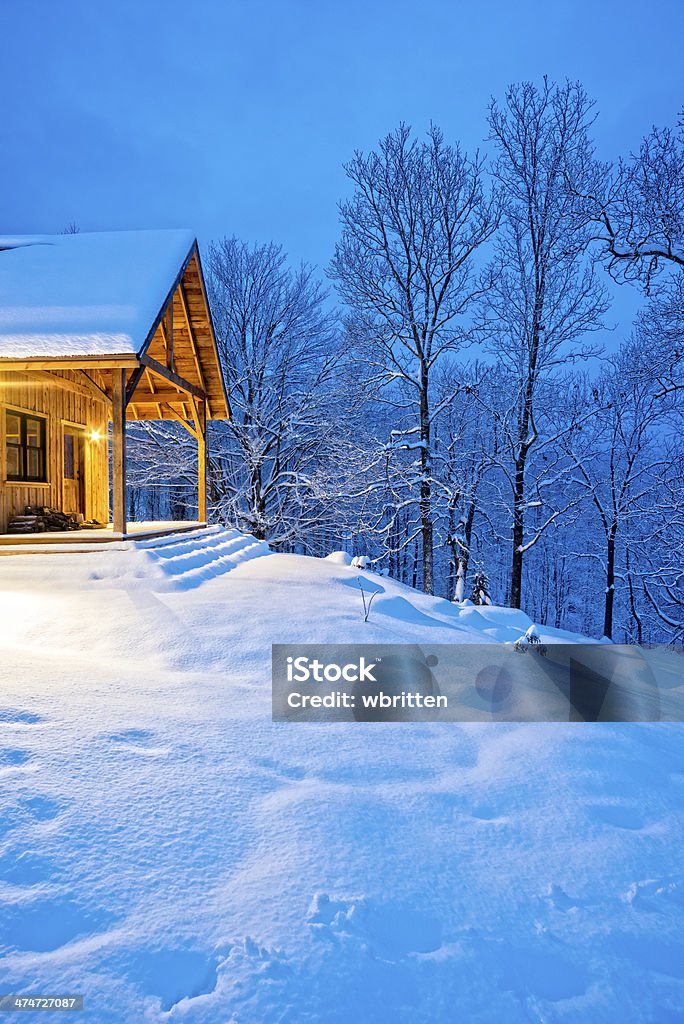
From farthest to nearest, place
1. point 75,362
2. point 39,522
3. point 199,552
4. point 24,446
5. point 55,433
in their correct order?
point 55,433 → point 24,446 → point 39,522 → point 199,552 → point 75,362

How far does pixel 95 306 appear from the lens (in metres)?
9.02

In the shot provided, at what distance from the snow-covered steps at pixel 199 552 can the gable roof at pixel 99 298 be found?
313cm

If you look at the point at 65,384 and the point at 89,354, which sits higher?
the point at 65,384

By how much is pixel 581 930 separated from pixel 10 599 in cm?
601

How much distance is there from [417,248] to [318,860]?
1616cm

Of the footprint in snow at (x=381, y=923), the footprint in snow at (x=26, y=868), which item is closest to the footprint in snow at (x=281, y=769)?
the footprint in snow at (x=381, y=923)

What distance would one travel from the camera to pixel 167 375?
1062cm

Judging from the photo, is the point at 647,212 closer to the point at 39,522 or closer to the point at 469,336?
the point at 469,336

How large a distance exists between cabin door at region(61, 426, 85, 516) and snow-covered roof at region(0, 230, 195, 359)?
325 centimetres

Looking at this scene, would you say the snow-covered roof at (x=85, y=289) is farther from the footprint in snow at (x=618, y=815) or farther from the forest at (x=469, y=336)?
the footprint in snow at (x=618, y=815)

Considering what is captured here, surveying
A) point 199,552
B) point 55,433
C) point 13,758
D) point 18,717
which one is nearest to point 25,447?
point 55,433

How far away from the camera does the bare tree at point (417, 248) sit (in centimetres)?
1509

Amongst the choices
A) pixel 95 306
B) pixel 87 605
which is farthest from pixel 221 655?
pixel 95 306

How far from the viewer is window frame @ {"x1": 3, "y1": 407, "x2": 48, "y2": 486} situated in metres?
9.97
